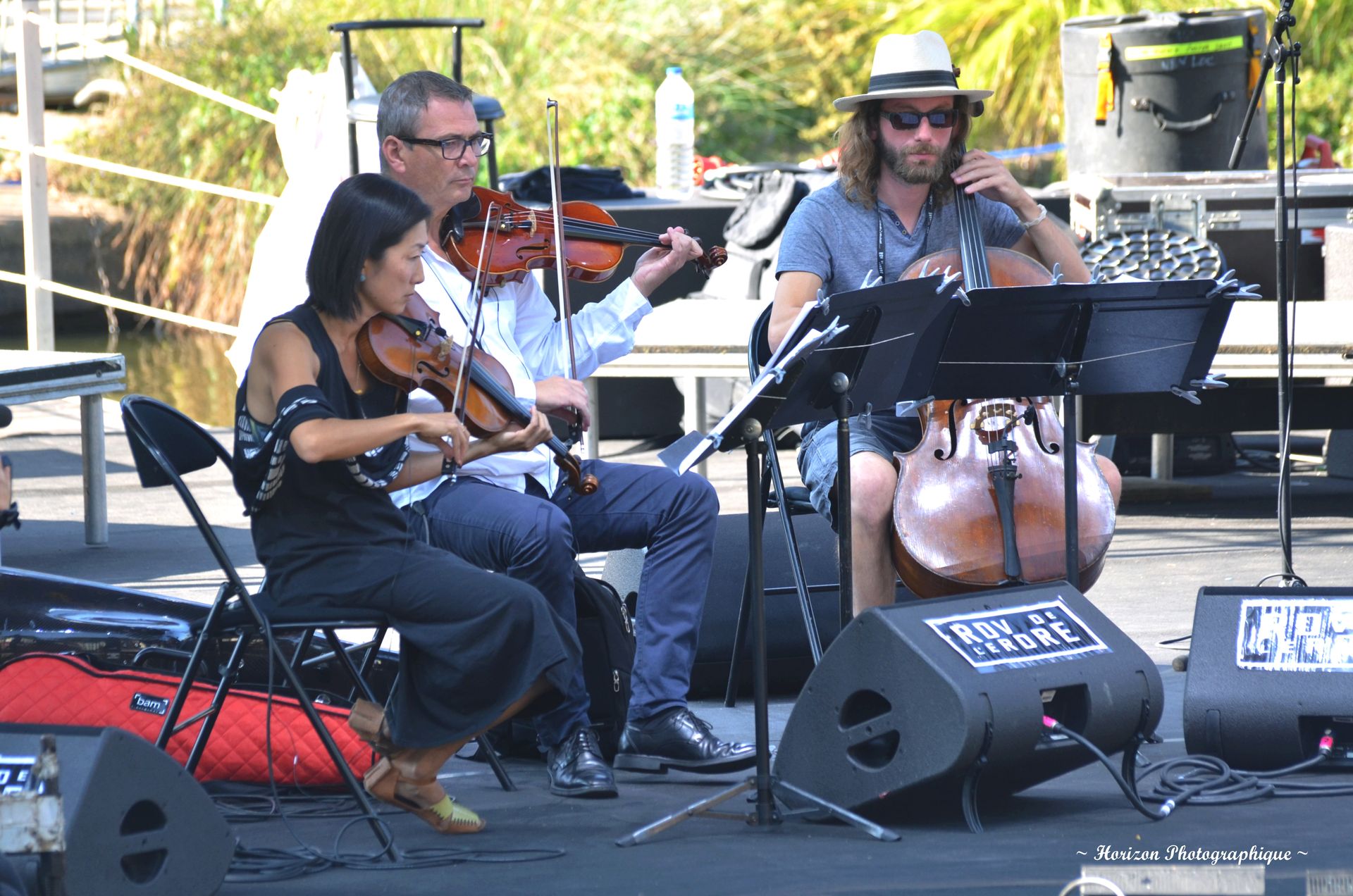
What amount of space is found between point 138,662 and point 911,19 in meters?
10.0

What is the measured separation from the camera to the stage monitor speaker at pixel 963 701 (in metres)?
2.86

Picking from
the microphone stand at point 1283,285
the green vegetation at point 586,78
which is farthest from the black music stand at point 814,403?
the green vegetation at point 586,78

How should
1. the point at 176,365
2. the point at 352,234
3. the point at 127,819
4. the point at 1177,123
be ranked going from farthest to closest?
1. the point at 176,365
2. the point at 1177,123
3. the point at 352,234
4. the point at 127,819

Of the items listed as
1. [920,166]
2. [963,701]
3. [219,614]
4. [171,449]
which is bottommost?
[963,701]

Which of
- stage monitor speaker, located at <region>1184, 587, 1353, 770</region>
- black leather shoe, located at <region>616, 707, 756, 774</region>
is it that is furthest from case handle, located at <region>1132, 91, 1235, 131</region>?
black leather shoe, located at <region>616, 707, 756, 774</region>

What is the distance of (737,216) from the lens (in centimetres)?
680

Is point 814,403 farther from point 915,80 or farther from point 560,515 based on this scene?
point 915,80

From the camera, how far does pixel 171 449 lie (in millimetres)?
3049

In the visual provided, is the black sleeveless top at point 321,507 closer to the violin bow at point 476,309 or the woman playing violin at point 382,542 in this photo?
the woman playing violin at point 382,542

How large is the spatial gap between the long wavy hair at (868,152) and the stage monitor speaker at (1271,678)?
1.12 metres

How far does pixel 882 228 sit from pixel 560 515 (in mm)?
1044

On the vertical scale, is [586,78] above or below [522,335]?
above

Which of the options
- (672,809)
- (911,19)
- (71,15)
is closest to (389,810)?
(672,809)

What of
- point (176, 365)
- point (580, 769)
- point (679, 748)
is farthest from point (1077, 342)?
point (176, 365)
